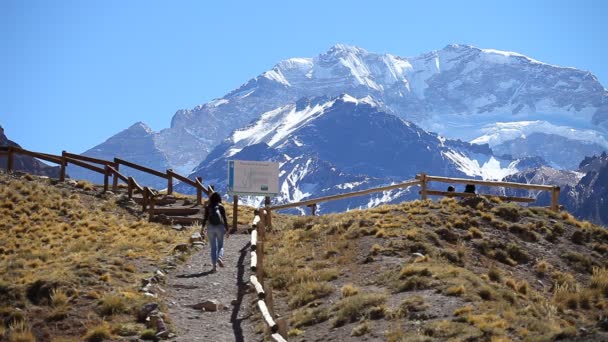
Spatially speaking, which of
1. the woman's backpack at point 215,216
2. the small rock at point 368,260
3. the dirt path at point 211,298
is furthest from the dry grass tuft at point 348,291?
the woman's backpack at point 215,216

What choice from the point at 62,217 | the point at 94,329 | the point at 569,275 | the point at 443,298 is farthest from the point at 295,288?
the point at 62,217

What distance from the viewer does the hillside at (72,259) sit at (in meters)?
15.9

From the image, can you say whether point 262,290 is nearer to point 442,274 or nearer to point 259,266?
point 259,266

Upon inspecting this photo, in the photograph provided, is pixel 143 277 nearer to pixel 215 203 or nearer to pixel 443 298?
pixel 215 203

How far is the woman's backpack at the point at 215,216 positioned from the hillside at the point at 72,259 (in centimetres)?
180

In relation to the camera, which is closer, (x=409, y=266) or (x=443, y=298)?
(x=443, y=298)

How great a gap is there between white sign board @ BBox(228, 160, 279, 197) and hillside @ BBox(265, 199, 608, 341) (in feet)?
9.71

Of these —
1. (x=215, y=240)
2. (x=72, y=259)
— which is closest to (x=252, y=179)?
(x=215, y=240)

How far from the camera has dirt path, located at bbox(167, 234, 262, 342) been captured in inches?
633

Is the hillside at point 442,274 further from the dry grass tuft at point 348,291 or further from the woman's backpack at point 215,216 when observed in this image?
the woman's backpack at point 215,216

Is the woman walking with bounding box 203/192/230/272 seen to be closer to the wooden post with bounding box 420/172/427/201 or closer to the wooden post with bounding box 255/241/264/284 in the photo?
the wooden post with bounding box 255/241/264/284

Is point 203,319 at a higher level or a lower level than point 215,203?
lower

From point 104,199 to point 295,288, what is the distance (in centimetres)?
1973

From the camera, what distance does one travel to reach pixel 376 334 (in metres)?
14.4
